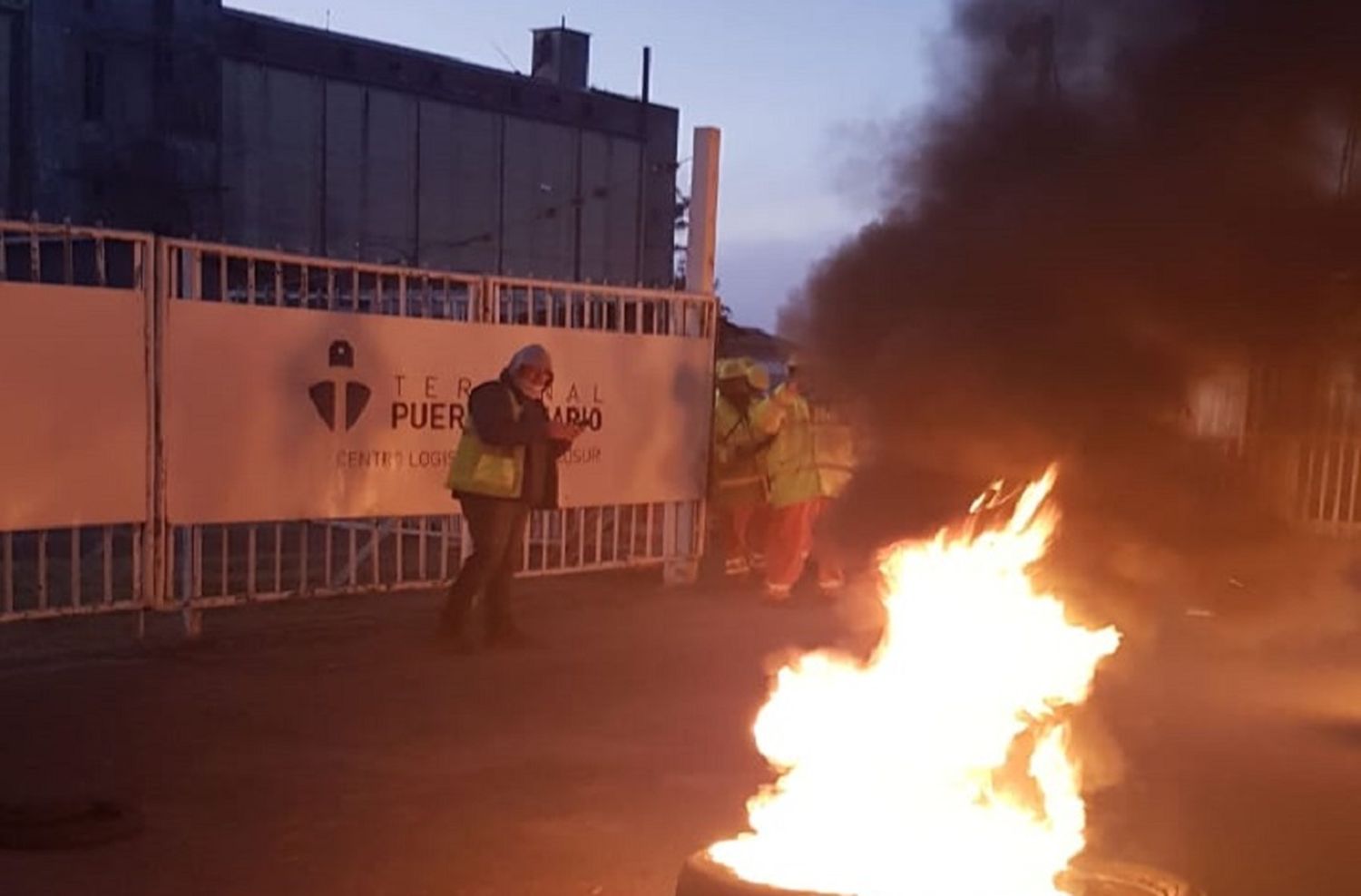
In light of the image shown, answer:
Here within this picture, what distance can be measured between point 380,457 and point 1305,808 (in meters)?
5.60

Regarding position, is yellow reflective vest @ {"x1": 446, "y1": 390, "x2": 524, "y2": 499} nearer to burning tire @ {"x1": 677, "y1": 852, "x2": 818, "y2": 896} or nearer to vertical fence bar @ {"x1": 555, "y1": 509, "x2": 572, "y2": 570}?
vertical fence bar @ {"x1": 555, "y1": 509, "x2": 572, "y2": 570}

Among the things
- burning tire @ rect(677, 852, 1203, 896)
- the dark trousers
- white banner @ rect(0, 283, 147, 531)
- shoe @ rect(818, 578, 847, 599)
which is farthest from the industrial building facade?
burning tire @ rect(677, 852, 1203, 896)

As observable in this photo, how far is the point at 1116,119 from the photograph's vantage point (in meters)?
5.51

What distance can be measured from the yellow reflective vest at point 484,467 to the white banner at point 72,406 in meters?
1.71

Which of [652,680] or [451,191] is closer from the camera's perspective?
[652,680]

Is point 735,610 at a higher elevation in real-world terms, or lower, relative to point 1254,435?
lower

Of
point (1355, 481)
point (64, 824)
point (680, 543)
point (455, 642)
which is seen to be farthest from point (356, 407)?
point (1355, 481)

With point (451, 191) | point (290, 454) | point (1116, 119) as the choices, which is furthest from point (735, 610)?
point (451, 191)

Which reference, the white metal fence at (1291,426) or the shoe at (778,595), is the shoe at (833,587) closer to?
the shoe at (778,595)

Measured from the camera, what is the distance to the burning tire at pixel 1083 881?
12.7 feet

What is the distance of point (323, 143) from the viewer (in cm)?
3531

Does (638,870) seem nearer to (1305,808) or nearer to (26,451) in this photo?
(1305,808)

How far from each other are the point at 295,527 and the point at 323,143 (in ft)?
74.1

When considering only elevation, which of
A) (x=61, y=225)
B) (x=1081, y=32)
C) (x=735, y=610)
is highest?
(x=1081, y=32)
